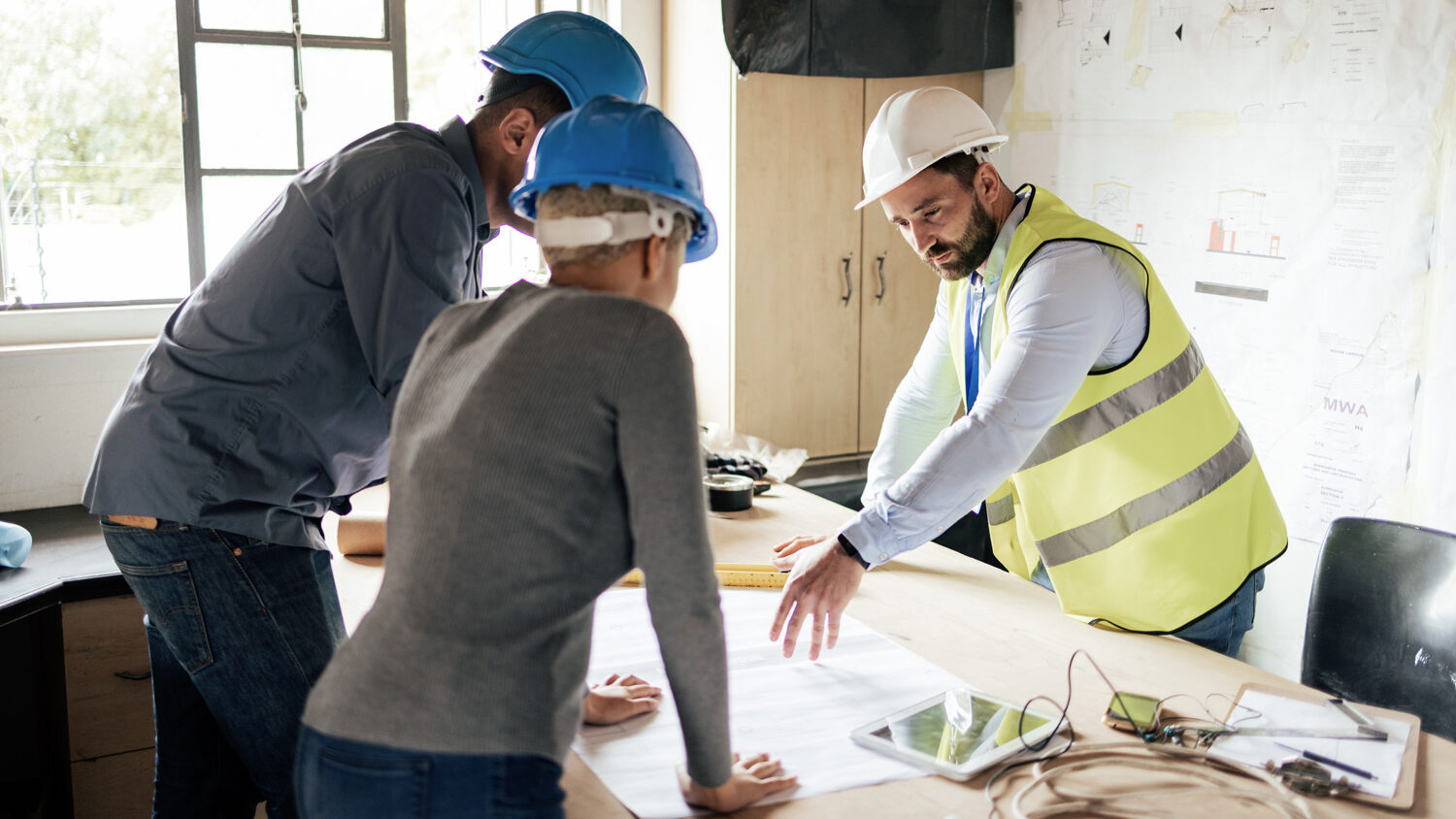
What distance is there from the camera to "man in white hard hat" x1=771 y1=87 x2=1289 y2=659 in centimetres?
174

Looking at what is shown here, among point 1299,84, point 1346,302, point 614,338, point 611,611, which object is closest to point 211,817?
point 611,611

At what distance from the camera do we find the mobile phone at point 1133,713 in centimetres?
147

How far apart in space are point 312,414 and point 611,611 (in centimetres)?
65

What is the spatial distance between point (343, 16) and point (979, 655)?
9.54ft

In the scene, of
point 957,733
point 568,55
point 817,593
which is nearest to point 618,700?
point 817,593

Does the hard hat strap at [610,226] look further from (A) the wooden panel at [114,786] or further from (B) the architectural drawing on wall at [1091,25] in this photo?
(B) the architectural drawing on wall at [1091,25]

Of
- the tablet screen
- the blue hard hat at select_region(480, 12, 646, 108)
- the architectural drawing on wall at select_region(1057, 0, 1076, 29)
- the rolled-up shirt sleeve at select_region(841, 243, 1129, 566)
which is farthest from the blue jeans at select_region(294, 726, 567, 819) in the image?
the architectural drawing on wall at select_region(1057, 0, 1076, 29)

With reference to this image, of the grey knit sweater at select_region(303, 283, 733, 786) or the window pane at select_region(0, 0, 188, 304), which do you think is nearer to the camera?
the grey knit sweater at select_region(303, 283, 733, 786)

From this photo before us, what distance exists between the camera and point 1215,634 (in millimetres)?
1954

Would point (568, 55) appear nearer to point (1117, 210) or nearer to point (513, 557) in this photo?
point (513, 557)

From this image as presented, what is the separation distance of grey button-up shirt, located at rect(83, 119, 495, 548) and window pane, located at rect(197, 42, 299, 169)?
2.10m

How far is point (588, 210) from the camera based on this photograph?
45.0 inches

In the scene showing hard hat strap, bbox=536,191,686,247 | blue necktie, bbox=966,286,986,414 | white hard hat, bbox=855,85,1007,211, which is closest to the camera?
hard hat strap, bbox=536,191,686,247

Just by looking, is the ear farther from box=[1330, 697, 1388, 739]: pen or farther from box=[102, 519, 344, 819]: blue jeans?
box=[1330, 697, 1388, 739]: pen
